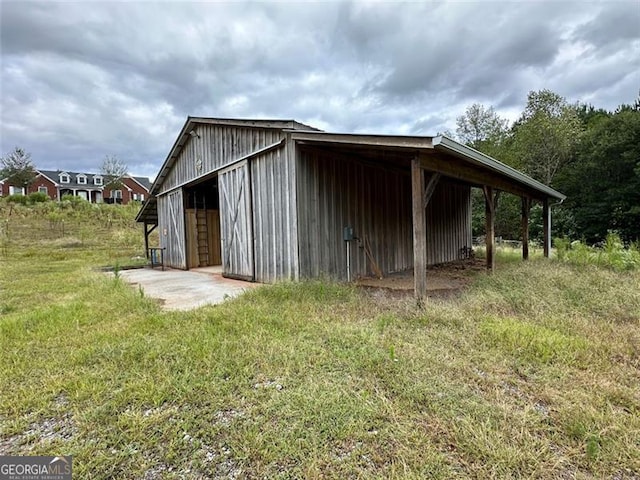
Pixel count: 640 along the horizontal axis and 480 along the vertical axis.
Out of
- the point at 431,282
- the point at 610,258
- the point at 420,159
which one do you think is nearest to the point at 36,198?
the point at 431,282

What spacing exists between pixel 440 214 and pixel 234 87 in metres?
9.54

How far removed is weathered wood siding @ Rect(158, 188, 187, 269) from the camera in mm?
10297

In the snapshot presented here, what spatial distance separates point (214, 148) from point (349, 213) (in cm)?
407

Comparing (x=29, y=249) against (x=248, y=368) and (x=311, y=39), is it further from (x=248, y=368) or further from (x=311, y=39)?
(x=248, y=368)

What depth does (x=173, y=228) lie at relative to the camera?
427 inches

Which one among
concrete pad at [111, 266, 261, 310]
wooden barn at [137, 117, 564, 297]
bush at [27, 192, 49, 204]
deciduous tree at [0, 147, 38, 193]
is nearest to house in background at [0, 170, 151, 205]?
deciduous tree at [0, 147, 38, 193]

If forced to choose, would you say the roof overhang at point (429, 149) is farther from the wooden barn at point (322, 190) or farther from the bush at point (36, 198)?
the bush at point (36, 198)

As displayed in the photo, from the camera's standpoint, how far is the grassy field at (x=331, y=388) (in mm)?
1626

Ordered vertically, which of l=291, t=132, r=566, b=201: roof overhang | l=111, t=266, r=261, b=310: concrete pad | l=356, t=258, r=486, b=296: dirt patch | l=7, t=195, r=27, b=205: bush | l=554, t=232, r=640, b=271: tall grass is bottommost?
l=356, t=258, r=486, b=296: dirt patch

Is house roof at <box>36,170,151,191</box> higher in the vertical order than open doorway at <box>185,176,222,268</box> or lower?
higher

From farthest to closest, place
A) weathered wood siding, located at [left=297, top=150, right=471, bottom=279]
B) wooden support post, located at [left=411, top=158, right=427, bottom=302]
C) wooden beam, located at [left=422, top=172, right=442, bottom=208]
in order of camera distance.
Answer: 1. weathered wood siding, located at [left=297, top=150, right=471, bottom=279]
2. wooden beam, located at [left=422, top=172, right=442, bottom=208]
3. wooden support post, located at [left=411, top=158, right=427, bottom=302]

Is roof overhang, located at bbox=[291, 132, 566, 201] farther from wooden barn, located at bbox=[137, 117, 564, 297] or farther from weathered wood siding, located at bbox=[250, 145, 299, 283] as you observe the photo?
weathered wood siding, located at bbox=[250, 145, 299, 283]

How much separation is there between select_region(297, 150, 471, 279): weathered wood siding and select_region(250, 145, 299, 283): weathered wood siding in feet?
0.58

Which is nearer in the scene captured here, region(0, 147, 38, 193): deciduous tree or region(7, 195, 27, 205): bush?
region(7, 195, 27, 205): bush
